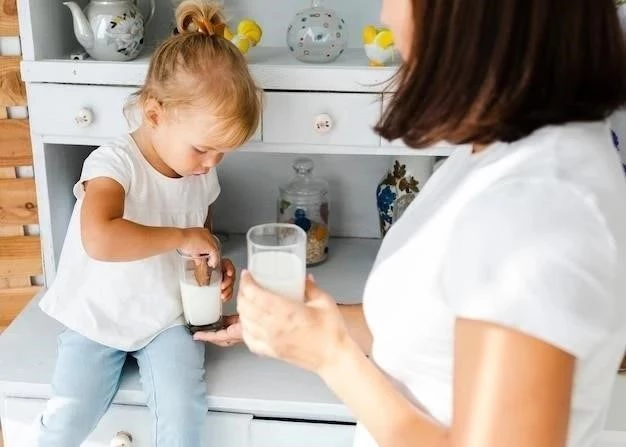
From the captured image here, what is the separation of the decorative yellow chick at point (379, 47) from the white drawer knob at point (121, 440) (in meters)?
0.81

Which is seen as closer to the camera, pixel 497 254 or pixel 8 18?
pixel 497 254

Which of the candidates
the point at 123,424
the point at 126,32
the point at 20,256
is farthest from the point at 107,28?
the point at 123,424

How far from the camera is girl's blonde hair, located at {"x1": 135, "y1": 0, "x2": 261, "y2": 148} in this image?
1296 mm

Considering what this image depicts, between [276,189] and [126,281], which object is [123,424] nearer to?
[126,281]

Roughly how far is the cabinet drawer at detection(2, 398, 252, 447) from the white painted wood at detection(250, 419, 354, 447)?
2 cm

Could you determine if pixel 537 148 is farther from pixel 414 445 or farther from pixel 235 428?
pixel 235 428

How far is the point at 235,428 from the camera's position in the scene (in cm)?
133

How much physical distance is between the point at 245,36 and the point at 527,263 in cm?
103

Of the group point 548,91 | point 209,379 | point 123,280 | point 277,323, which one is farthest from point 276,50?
point 548,91

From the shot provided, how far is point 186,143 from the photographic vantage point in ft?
4.31

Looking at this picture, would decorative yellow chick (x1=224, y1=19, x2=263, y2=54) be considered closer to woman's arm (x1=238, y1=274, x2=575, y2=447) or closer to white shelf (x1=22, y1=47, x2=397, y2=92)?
white shelf (x1=22, y1=47, x2=397, y2=92)

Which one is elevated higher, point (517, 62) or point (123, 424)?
point (517, 62)

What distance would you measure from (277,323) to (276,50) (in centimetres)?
99

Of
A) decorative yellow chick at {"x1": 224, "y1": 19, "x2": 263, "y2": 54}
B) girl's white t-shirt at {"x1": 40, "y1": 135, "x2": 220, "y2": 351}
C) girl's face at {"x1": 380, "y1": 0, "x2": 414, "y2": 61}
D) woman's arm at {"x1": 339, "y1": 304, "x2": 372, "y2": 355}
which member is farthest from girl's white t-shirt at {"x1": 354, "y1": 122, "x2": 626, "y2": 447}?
decorative yellow chick at {"x1": 224, "y1": 19, "x2": 263, "y2": 54}
